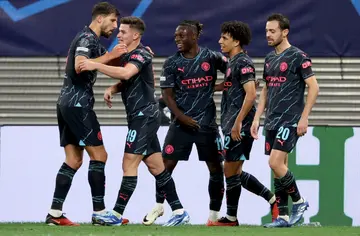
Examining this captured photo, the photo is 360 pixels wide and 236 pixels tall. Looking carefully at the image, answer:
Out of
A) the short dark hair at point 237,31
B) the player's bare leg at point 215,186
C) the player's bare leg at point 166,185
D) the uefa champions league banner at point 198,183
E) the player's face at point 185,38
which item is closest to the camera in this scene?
the player's bare leg at point 166,185

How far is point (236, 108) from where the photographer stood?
1034 cm

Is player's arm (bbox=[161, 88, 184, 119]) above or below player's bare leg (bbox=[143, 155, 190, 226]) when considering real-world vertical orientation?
above

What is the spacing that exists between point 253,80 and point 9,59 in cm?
415

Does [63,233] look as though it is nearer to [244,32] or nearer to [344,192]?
[244,32]

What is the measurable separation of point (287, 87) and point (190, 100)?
0.99 metres

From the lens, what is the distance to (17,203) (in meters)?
12.4

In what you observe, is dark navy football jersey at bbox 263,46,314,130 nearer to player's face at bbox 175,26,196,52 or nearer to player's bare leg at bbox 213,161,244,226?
player's bare leg at bbox 213,161,244,226

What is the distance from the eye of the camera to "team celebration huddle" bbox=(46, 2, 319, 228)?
32.3ft

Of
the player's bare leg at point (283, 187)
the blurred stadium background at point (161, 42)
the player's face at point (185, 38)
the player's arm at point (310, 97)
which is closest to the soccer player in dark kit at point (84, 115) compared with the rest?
the player's face at point (185, 38)

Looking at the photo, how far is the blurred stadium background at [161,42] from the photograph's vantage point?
13.0m

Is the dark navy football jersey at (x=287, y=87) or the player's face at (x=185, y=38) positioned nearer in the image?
the dark navy football jersey at (x=287, y=87)

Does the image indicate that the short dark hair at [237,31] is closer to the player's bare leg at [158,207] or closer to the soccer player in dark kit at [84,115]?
the soccer player in dark kit at [84,115]

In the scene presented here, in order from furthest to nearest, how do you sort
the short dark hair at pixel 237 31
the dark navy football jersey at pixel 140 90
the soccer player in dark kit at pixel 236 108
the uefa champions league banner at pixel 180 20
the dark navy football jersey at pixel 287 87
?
the uefa champions league banner at pixel 180 20, the short dark hair at pixel 237 31, the soccer player in dark kit at pixel 236 108, the dark navy football jersey at pixel 140 90, the dark navy football jersey at pixel 287 87

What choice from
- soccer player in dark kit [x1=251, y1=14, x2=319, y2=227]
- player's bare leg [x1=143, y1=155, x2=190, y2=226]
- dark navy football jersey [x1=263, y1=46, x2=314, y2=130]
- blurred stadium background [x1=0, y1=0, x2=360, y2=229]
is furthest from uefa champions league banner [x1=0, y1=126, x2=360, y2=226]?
dark navy football jersey [x1=263, y1=46, x2=314, y2=130]
